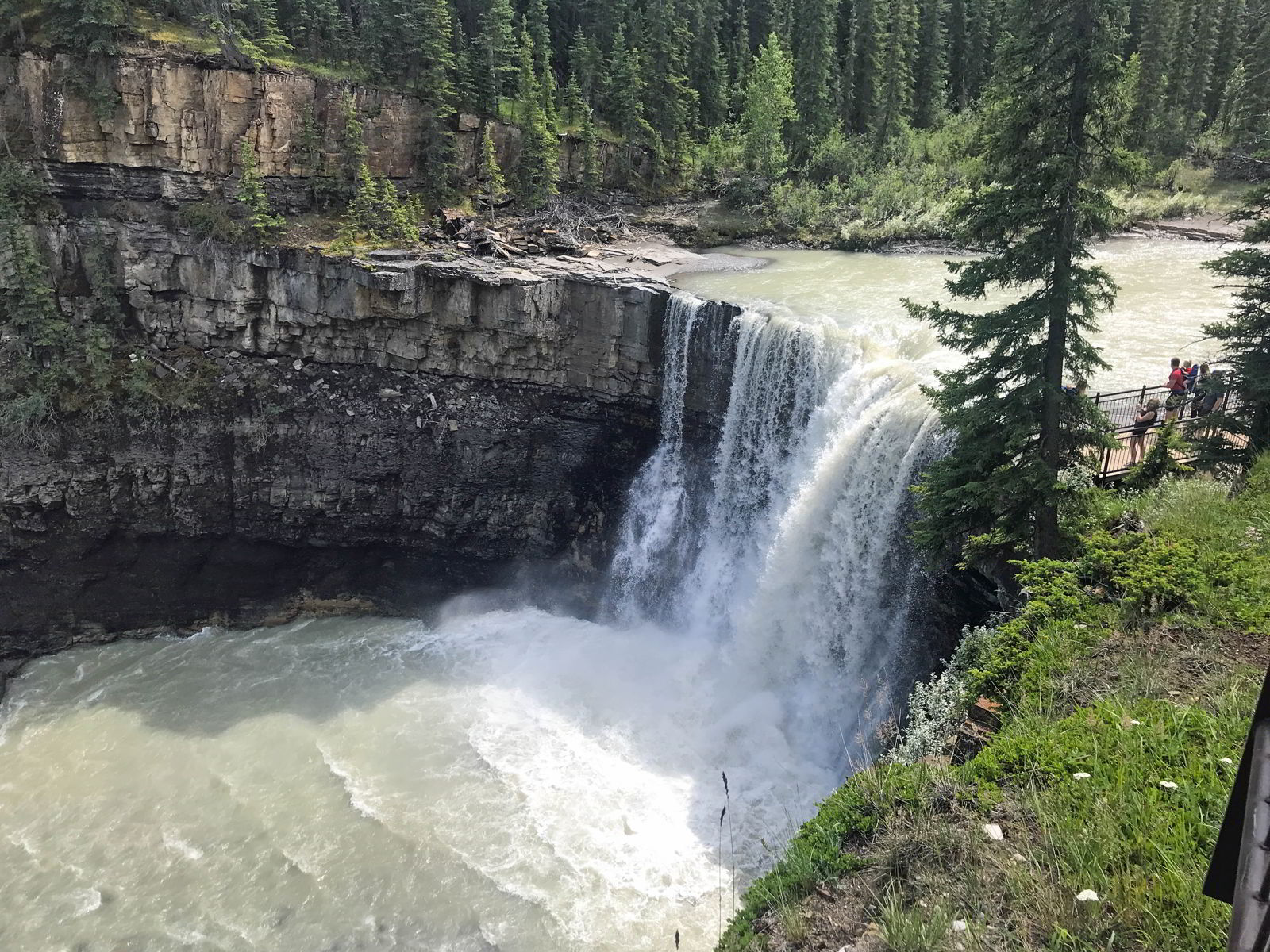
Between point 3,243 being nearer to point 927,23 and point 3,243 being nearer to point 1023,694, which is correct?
point 1023,694

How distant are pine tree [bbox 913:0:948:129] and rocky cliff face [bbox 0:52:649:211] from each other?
3227 cm

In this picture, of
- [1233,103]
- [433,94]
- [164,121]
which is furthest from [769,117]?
[164,121]

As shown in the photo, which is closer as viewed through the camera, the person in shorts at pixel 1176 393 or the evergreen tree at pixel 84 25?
the person in shorts at pixel 1176 393

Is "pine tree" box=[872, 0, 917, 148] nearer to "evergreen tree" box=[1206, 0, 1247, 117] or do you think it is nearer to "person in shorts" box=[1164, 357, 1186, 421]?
"evergreen tree" box=[1206, 0, 1247, 117]

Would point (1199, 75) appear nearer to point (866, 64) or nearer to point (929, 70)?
point (929, 70)

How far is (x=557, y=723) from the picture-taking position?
19.7m

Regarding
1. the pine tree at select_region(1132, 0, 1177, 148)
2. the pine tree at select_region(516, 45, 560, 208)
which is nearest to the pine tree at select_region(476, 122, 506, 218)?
the pine tree at select_region(516, 45, 560, 208)

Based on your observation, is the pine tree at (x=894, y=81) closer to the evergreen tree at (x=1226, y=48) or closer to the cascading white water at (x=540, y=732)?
the evergreen tree at (x=1226, y=48)

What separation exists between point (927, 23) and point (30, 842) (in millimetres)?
53108

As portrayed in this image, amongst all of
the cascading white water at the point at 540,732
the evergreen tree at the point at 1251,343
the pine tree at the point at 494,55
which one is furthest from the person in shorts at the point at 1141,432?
the pine tree at the point at 494,55

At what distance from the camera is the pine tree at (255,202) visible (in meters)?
25.3

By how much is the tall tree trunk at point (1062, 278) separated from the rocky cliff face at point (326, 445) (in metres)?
12.9

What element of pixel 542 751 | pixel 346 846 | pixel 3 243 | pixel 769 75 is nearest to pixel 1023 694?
pixel 542 751

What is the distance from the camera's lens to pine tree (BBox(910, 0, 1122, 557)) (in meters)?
11.4
